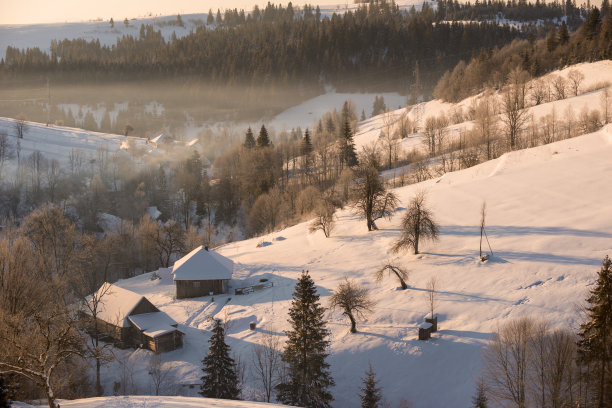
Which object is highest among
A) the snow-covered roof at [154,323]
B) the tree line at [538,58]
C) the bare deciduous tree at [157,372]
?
the tree line at [538,58]

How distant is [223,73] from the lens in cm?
14375

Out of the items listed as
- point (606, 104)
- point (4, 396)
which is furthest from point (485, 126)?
point (4, 396)

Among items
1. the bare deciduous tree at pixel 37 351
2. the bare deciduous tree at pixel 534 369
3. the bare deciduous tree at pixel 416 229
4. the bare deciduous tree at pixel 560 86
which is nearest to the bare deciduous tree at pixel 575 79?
the bare deciduous tree at pixel 560 86

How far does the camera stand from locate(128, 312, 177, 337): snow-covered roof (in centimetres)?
3197

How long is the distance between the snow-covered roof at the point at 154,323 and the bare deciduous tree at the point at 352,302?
11558 millimetres

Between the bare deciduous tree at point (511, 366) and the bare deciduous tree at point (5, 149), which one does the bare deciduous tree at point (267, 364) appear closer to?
the bare deciduous tree at point (511, 366)

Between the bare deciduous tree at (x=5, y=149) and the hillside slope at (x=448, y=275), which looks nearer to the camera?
the hillside slope at (x=448, y=275)

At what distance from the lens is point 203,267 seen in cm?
4081

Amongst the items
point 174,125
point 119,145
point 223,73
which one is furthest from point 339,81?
point 119,145

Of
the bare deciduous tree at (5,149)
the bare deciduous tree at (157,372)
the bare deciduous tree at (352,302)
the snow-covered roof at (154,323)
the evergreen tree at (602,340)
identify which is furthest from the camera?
the bare deciduous tree at (5,149)

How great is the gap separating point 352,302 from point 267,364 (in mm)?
6108

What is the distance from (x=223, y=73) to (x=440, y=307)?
5039 inches

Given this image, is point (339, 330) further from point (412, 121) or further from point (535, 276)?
point (412, 121)

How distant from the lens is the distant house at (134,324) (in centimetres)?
3181
